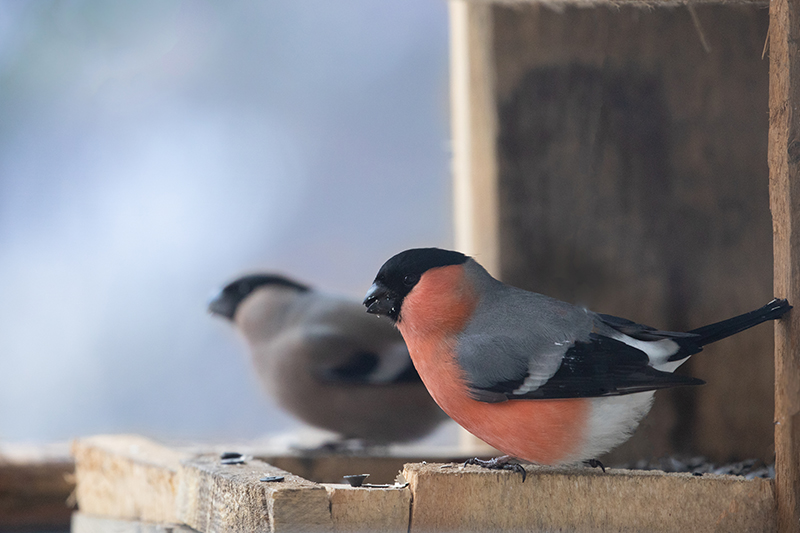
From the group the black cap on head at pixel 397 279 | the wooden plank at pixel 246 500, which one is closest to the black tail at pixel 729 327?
the black cap on head at pixel 397 279

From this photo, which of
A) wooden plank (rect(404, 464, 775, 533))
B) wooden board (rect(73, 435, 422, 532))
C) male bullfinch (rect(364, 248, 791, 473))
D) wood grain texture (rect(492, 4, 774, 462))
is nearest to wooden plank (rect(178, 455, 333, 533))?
wooden board (rect(73, 435, 422, 532))

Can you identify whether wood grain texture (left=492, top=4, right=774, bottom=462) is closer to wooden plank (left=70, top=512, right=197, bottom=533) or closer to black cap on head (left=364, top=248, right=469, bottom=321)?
black cap on head (left=364, top=248, right=469, bottom=321)

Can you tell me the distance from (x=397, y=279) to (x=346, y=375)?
2.41ft

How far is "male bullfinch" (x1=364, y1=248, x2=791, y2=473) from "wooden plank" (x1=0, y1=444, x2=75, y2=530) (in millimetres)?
1058

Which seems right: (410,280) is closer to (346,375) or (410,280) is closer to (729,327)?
(729,327)

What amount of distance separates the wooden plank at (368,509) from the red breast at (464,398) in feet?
0.49

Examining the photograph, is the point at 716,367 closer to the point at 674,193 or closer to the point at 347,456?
the point at 674,193

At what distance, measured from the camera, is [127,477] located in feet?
4.43

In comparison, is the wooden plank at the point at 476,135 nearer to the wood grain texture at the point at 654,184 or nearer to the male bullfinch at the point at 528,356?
the wood grain texture at the point at 654,184

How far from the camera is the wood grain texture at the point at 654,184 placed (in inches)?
54.3

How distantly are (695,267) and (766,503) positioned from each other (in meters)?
0.57

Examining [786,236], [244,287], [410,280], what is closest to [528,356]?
[410,280]

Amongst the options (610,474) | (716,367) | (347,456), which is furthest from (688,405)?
(347,456)

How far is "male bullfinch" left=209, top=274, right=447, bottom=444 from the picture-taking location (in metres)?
1.74
